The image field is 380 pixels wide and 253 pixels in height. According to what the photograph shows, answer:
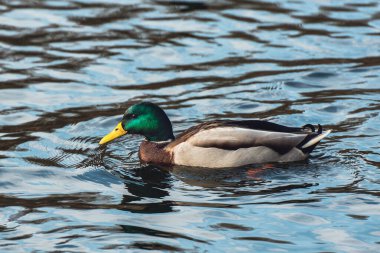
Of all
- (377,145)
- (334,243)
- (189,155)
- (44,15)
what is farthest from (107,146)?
(44,15)

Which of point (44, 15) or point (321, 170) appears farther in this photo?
point (44, 15)

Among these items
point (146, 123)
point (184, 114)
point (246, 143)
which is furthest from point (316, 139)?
point (184, 114)

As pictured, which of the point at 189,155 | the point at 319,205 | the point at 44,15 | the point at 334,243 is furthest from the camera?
the point at 44,15

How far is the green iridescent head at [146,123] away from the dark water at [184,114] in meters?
0.34

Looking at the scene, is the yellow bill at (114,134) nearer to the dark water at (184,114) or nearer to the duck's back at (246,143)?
the dark water at (184,114)

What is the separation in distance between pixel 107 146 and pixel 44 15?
5.73 meters

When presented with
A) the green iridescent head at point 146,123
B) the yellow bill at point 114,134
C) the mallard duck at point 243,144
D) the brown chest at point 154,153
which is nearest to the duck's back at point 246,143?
the mallard duck at point 243,144

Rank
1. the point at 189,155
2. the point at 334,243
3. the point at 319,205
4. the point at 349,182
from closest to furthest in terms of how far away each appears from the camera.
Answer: the point at 334,243 → the point at 319,205 → the point at 349,182 → the point at 189,155

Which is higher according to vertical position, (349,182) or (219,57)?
(219,57)

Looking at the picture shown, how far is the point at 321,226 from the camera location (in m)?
9.01

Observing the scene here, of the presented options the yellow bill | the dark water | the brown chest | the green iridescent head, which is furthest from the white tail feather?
the yellow bill

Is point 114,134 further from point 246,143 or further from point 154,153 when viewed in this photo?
point 246,143

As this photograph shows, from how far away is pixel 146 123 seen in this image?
1184cm

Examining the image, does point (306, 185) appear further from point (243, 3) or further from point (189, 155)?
point (243, 3)
